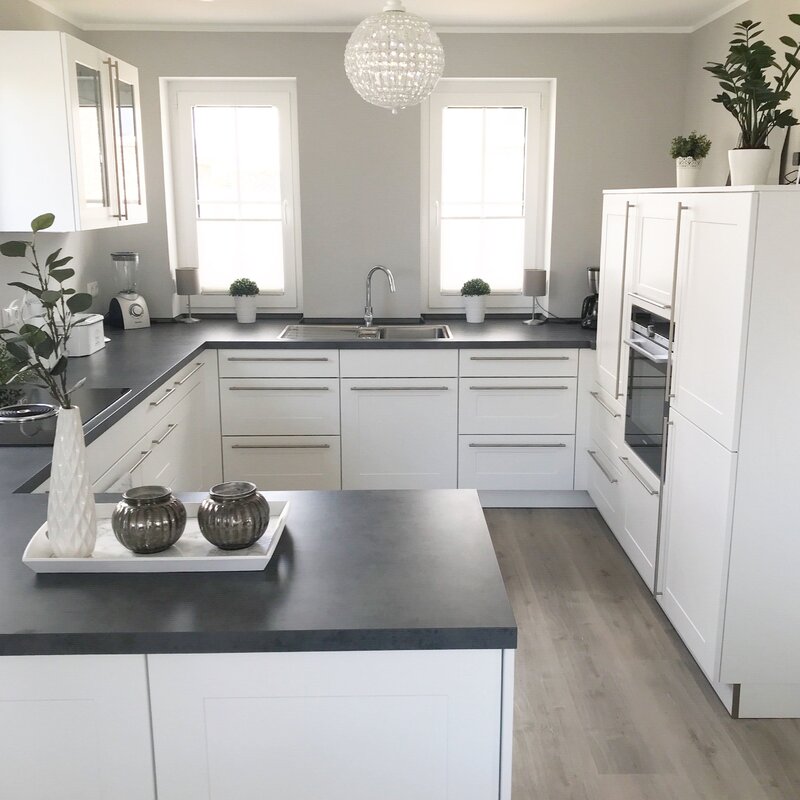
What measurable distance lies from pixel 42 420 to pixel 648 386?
2.09 meters

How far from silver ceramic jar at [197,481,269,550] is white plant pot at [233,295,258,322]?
319cm

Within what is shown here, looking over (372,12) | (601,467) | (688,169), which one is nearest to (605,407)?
(601,467)

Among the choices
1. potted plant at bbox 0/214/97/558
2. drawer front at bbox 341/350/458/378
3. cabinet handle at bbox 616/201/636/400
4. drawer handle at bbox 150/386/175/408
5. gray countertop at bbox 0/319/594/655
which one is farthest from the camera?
drawer front at bbox 341/350/458/378

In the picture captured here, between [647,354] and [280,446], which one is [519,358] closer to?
[647,354]

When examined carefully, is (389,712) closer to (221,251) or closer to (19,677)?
(19,677)

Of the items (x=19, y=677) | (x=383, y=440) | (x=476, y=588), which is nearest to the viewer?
(x=19, y=677)

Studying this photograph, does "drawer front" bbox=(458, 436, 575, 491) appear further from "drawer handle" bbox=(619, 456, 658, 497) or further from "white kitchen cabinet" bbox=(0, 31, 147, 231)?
"white kitchen cabinet" bbox=(0, 31, 147, 231)

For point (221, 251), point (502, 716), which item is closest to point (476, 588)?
point (502, 716)

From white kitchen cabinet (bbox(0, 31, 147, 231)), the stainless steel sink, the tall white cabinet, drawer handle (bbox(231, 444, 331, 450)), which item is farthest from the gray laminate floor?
white kitchen cabinet (bbox(0, 31, 147, 231))

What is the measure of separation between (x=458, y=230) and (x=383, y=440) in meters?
1.31

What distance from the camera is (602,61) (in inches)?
179

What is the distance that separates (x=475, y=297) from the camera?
4664 millimetres

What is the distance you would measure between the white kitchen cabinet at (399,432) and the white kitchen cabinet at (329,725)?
9.34 ft

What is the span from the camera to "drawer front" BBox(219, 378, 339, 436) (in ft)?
13.9
